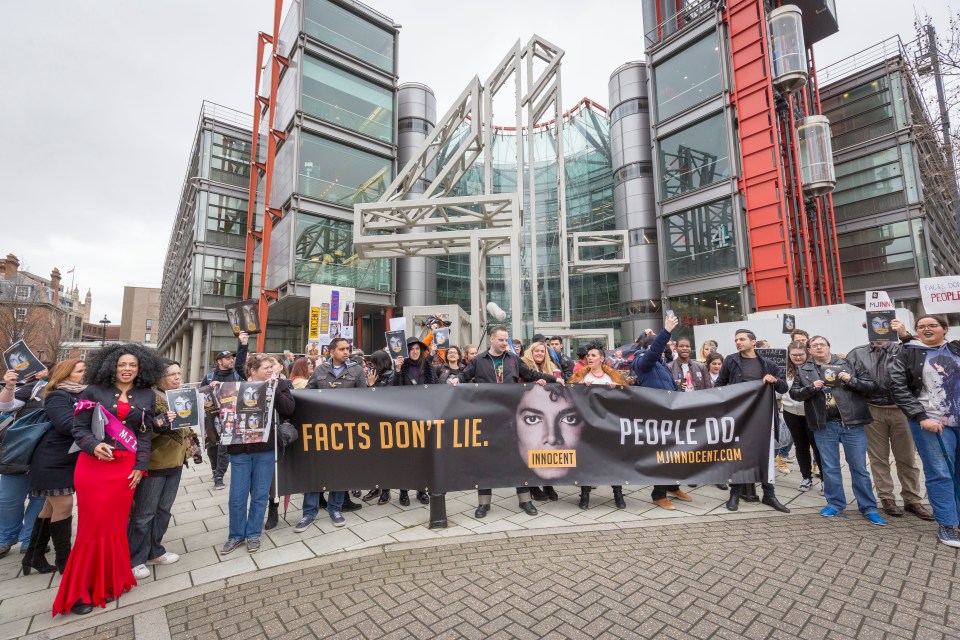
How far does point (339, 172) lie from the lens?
24.9 m

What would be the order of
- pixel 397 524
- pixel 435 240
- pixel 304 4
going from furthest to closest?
pixel 304 4 → pixel 435 240 → pixel 397 524

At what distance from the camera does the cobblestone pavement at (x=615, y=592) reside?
121 inches

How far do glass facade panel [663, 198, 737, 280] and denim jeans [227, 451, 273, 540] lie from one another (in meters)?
24.4

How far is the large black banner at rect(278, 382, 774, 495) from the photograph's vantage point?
5121mm

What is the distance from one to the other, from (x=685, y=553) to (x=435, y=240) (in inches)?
438

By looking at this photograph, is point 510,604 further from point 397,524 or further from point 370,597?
point 397,524

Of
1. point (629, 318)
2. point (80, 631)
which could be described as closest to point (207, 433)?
point (80, 631)

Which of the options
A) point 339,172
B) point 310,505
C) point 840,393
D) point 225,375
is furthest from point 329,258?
point 840,393

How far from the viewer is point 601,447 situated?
5383 mm

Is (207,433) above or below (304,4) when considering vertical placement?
below

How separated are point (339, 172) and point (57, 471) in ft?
76.7

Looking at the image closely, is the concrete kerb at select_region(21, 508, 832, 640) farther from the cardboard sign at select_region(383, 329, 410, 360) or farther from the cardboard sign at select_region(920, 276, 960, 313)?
the cardboard sign at select_region(920, 276, 960, 313)

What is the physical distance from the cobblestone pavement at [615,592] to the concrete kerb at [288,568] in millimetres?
79

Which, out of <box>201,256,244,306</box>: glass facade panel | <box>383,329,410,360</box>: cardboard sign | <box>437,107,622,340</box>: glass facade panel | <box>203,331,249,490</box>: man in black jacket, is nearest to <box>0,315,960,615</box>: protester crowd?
<box>383,329,410,360</box>: cardboard sign
